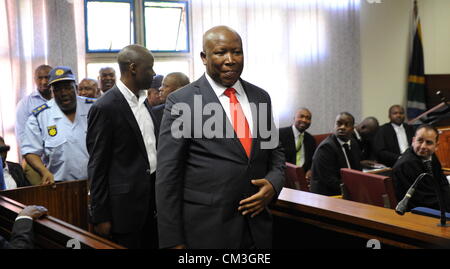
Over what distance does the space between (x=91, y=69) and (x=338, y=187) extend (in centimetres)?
322

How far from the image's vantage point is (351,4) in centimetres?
782

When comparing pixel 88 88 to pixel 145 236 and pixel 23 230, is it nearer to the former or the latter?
pixel 145 236

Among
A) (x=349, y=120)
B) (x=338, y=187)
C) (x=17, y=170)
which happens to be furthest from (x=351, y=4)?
(x=17, y=170)

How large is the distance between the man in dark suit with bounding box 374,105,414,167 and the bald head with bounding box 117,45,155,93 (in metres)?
4.64

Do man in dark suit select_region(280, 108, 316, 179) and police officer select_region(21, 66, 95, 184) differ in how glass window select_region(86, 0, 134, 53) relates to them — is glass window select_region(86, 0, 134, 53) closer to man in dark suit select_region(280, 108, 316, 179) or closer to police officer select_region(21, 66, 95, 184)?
man in dark suit select_region(280, 108, 316, 179)

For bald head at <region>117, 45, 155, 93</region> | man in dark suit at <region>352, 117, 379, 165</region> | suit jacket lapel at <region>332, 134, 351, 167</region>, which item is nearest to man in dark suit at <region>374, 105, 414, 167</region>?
man in dark suit at <region>352, 117, 379, 165</region>

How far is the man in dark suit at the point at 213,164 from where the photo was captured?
1919 mm

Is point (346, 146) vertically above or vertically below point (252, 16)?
below

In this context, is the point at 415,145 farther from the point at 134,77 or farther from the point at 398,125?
the point at 398,125

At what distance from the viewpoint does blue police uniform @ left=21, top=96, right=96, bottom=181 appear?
3.24m

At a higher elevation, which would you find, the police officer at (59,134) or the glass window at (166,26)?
the glass window at (166,26)

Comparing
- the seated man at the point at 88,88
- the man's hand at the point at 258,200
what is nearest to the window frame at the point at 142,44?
the seated man at the point at 88,88

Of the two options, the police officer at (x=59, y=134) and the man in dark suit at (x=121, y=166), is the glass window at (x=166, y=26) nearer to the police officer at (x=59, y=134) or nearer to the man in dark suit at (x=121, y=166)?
the police officer at (x=59, y=134)

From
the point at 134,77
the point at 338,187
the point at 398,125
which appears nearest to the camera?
the point at 134,77
